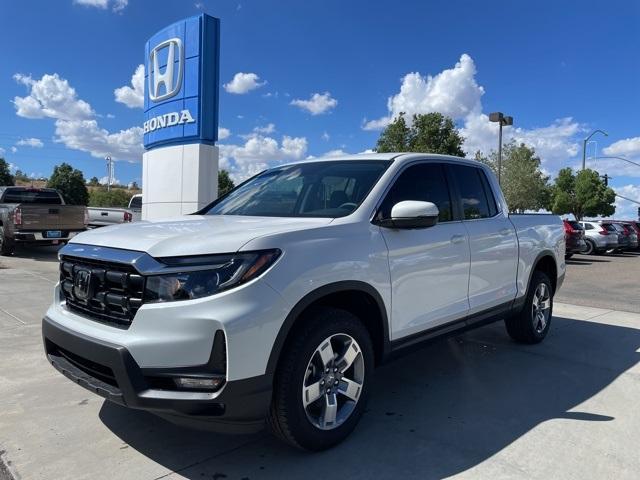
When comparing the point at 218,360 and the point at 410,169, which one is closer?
the point at 218,360

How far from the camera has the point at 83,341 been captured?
291 centimetres

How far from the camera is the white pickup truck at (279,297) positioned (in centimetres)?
265

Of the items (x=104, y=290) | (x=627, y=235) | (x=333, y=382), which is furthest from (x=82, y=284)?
(x=627, y=235)

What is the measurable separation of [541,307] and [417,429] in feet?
9.69

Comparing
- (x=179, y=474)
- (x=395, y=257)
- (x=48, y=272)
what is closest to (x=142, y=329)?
(x=179, y=474)

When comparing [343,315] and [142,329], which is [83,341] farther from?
[343,315]

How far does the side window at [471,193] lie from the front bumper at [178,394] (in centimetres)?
259

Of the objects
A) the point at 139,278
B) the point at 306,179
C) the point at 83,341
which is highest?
the point at 306,179

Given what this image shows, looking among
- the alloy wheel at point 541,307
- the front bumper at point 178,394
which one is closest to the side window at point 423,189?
the front bumper at point 178,394

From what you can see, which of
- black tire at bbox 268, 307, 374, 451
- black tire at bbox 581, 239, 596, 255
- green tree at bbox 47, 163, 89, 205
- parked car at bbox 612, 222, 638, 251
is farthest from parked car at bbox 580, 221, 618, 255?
green tree at bbox 47, 163, 89, 205

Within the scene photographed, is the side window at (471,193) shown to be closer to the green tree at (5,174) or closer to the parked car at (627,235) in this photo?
the parked car at (627,235)

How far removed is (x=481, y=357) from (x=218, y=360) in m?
3.41

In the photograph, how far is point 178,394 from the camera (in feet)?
8.69

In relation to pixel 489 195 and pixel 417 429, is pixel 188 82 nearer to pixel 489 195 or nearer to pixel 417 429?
pixel 489 195
